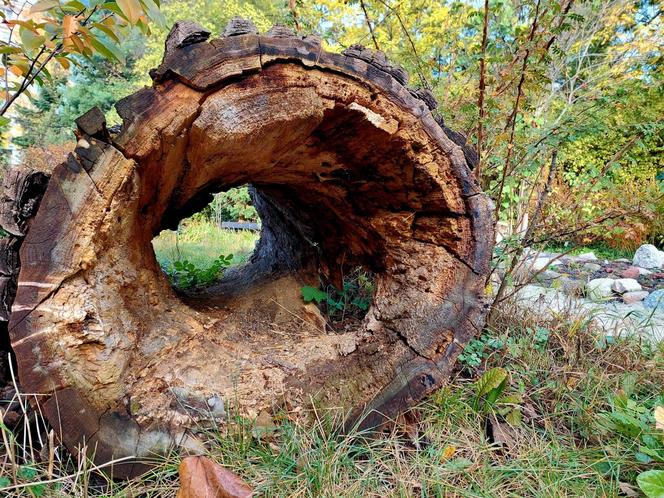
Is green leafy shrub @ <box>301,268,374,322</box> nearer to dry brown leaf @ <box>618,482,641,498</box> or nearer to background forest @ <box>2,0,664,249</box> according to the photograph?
background forest @ <box>2,0,664,249</box>

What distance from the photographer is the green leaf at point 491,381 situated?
5.69 feet

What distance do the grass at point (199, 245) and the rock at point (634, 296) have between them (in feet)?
13.1

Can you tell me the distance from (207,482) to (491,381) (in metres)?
1.22

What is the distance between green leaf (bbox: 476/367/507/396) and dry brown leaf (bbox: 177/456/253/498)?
1070mm

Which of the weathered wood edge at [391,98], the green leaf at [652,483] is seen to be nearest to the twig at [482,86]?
the weathered wood edge at [391,98]

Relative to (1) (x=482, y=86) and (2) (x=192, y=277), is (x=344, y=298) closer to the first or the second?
(2) (x=192, y=277)

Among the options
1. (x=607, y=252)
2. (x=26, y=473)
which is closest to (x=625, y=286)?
(x=607, y=252)

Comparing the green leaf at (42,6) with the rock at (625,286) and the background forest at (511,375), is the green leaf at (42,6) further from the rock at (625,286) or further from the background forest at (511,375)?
the rock at (625,286)

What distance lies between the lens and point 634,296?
4125 millimetres

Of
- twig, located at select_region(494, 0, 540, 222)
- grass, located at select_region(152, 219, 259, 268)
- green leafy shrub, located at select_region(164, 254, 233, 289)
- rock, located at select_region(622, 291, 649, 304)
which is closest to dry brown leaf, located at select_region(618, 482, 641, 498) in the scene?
twig, located at select_region(494, 0, 540, 222)

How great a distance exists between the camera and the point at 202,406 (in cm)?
158

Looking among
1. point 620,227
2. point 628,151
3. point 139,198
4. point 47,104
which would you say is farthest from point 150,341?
point 47,104

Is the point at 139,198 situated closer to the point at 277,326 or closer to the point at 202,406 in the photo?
the point at 202,406

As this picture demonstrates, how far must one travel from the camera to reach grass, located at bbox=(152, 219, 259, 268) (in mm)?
4852
